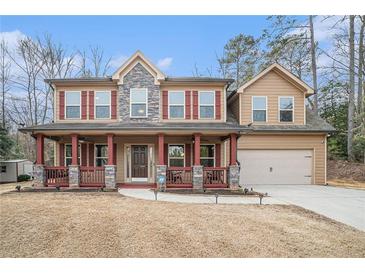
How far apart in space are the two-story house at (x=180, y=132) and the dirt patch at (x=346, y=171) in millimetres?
3845

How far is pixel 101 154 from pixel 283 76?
417 inches

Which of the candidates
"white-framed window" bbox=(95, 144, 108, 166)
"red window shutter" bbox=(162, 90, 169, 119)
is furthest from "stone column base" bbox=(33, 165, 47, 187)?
"red window shutter" bbox=(162, 90, 169, 119)

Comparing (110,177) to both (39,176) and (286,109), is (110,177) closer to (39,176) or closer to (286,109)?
(39,176)

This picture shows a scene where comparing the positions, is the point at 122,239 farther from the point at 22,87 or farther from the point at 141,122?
the point at 22,87

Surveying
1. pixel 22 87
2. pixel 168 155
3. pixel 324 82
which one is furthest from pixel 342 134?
pixel 22 87

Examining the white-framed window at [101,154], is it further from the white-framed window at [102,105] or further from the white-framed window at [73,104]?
the white-framed window at [73,104]

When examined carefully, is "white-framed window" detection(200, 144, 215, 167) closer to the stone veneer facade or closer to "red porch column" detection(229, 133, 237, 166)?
"red porch column" detection(229, 133, 237, 166)

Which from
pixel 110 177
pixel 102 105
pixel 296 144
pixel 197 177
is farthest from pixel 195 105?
pixel 296 144

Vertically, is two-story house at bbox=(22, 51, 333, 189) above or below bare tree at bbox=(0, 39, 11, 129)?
below

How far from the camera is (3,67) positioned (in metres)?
22.1

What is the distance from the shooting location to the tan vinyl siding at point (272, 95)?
14594 millimetres

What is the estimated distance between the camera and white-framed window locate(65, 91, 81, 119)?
1377 centimetres

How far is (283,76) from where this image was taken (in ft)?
48.2

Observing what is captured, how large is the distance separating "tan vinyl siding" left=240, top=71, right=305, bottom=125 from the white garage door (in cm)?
169
